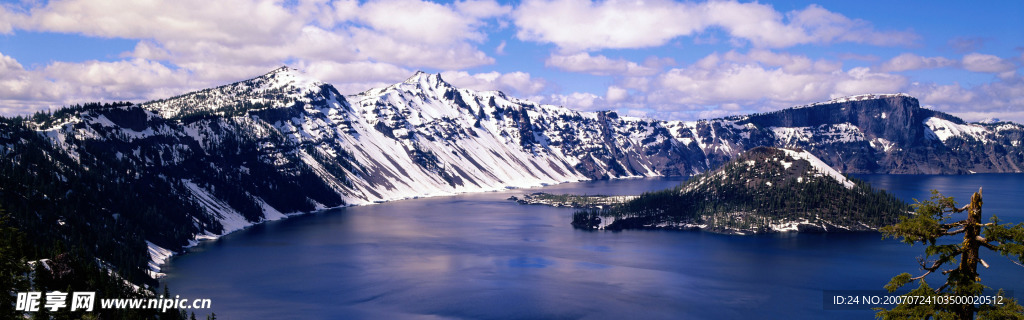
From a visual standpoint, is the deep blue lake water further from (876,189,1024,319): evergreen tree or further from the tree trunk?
the tree trunk

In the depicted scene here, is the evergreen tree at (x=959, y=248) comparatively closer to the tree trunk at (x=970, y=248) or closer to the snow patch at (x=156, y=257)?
the tree trunk at (x=970, y=248)

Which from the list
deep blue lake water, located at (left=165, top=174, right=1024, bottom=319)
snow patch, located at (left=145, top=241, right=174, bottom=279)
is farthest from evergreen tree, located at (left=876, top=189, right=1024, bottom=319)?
snow patch, located at (left=145, top=241, right=174, bottom=279)

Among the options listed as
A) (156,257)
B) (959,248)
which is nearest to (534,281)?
(156,257)

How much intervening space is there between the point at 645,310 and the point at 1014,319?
10398 cm

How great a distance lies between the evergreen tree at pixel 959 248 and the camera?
67.8 feet

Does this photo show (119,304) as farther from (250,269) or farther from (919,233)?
(919,233)

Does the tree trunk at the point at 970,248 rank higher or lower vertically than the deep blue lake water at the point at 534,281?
higher

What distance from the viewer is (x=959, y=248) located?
21047mm

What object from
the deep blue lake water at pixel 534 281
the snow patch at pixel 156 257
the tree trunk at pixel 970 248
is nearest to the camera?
the tree trunk at pixel 970 248

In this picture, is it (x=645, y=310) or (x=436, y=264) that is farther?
(x=436, y=264)

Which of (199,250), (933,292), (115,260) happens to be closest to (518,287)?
(115,260)

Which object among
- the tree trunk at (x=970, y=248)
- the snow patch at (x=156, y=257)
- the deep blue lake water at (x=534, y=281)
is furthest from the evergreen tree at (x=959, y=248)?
the snow patch at (x=156, y=257)

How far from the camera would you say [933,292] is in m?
22.5

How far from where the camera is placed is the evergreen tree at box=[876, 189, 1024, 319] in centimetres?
2066
